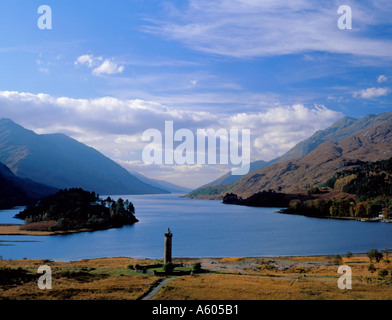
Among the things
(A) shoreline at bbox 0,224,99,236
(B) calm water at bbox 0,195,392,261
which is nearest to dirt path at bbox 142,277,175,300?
(B) calm water at bbox 0,195,392,261

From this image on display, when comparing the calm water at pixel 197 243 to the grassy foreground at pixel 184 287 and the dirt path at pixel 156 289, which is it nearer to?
the grassy foreground at pixel 184 287

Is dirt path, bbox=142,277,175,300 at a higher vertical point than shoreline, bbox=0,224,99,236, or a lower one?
higher

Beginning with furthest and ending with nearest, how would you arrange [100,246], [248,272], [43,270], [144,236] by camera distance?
[144,236] < [100,246] < [248,272] < [43,270]

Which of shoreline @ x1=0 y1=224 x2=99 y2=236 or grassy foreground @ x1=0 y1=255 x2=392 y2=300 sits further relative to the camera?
shoreline @ x1=0 y1=224 x2=99 y2=236

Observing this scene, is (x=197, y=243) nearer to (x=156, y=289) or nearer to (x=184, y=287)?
(x=184, y=287)

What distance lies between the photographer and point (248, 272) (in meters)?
81.8

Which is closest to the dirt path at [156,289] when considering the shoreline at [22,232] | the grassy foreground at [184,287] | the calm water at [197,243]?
the grassy foreground at [184,287]

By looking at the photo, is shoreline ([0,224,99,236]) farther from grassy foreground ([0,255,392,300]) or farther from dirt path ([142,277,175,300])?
dirt path ([142,277,175,300])

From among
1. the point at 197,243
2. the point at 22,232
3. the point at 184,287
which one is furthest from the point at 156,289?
the point at 22,232

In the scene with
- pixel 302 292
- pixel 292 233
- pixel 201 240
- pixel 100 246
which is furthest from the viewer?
pixel 292 233

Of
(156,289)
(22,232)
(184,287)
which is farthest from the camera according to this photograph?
(22,232)
